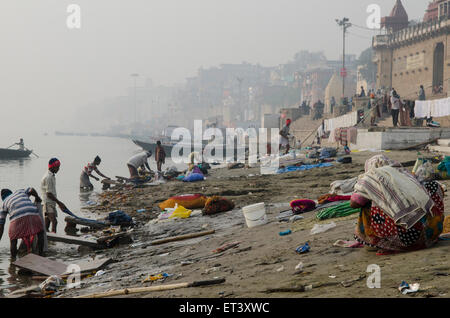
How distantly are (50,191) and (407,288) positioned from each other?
755 cm

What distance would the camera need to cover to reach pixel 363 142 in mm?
20594

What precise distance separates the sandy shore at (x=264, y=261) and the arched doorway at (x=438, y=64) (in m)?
35.7

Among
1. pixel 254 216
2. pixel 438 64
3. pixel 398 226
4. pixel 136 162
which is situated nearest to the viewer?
pixel 398 226

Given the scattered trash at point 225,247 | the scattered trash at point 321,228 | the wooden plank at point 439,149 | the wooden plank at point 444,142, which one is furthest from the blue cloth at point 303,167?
the scattered trash at point 321,228

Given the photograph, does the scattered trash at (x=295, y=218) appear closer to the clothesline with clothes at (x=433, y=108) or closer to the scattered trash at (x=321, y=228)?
the scattered trash at (x=321, y=228)

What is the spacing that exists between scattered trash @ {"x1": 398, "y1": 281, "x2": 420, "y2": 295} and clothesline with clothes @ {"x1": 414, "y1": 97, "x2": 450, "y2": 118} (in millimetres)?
19309

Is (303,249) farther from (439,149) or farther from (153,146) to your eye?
(153,146)

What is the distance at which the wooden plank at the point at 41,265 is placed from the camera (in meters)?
7.59

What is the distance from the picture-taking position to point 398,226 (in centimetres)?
505

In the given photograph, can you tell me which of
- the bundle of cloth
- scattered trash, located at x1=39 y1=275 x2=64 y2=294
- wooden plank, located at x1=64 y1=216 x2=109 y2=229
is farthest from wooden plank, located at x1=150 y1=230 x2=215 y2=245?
wooden plank, located at x1=64 y1=216 x2=109 y2=229

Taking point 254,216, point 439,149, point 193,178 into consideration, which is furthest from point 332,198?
point 193,178

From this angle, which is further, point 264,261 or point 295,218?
point 295,218

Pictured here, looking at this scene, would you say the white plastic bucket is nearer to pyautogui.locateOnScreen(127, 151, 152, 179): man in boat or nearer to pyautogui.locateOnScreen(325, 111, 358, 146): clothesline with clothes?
pyautogui.locateOnScreen(127, 151, 152, 179): man in boat
